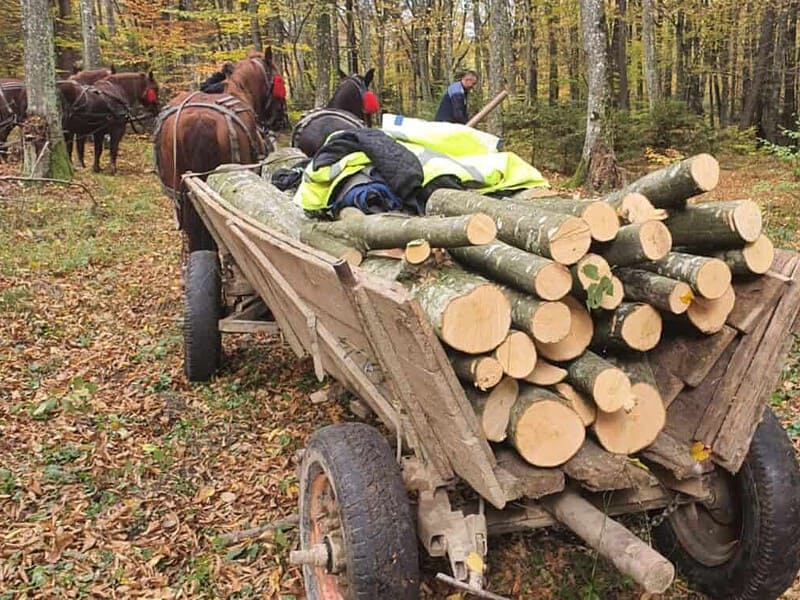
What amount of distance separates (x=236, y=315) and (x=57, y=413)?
141cm

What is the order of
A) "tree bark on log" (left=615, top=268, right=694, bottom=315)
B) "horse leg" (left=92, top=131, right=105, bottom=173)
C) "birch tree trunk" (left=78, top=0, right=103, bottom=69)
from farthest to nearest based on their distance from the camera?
"birch tree trunk" (left=78, top=0, right=103, bottom=69) < "horse leg" (left=92, top=131, right=105, bottom=173) < "tree bark on log" (left=615, top=268, right=694, bottom=315)

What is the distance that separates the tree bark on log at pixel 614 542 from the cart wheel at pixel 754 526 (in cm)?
76

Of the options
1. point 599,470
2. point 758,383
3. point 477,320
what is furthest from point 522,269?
point 758,383

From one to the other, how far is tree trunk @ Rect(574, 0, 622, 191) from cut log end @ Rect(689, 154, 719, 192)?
9.24 m

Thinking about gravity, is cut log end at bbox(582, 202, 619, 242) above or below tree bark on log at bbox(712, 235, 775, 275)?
A: above

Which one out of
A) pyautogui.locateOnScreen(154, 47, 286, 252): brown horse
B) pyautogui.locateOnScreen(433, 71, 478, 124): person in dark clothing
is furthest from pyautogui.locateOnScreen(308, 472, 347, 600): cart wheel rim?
pyautogui.locateOnScreen(433, 71, 478, 124): person in dark clothing

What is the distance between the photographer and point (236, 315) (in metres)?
5.47

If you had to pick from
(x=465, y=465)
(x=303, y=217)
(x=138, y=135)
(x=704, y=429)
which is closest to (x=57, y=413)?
(x=303, y=217)

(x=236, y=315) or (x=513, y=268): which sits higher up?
(x=513, y=268)

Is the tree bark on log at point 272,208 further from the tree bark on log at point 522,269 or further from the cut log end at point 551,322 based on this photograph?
the cut log end at point 551,322

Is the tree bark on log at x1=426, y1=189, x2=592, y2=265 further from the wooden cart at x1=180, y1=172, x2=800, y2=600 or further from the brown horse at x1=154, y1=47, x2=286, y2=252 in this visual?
the brown horse at x1=154, y1=47, x2=286, y2=252

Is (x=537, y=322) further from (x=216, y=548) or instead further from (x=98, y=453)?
(x=98, y=453)

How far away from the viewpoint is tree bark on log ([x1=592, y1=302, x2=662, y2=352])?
2441 millimetres

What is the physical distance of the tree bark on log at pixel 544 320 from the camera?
2.28m
